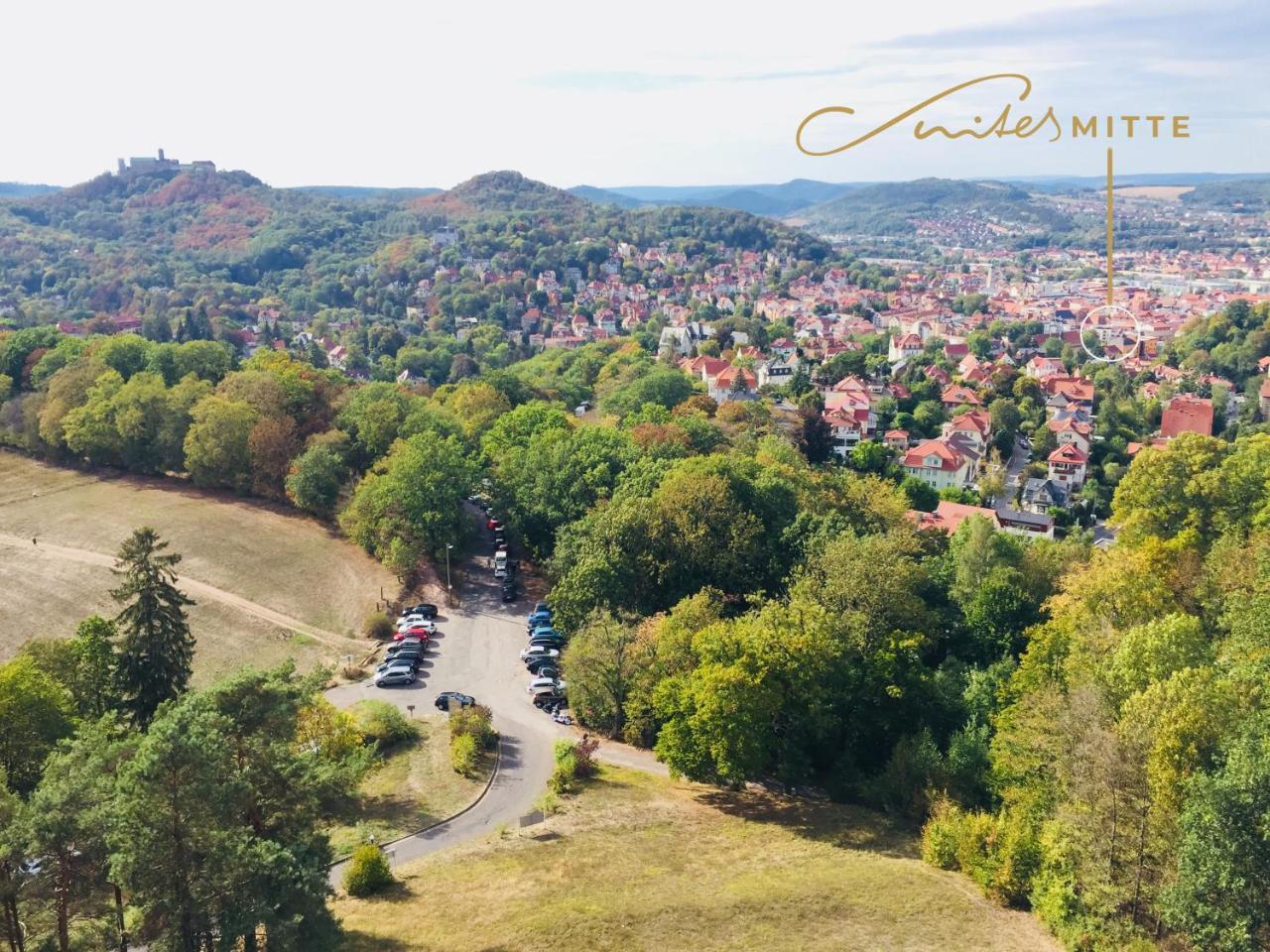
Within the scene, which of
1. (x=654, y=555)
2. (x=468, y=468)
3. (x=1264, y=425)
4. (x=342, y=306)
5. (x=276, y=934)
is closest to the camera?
(x=276, y=934)

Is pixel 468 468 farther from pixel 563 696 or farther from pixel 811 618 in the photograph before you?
pixel 811 618

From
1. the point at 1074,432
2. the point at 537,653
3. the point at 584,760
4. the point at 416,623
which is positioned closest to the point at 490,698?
the point at 537,653

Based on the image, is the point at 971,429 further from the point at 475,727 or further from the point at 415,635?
the point at 475,727

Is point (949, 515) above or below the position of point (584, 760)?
above

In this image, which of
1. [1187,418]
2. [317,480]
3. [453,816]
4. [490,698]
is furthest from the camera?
[1187,418]

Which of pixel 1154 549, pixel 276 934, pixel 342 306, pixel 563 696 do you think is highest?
pixel 342 306

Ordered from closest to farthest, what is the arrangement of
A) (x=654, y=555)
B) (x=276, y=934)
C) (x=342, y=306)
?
(x=276, y=934)
(x=654, y=555)
(x=342, y=306)

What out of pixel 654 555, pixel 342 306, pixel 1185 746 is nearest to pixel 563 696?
pixel 654 555
